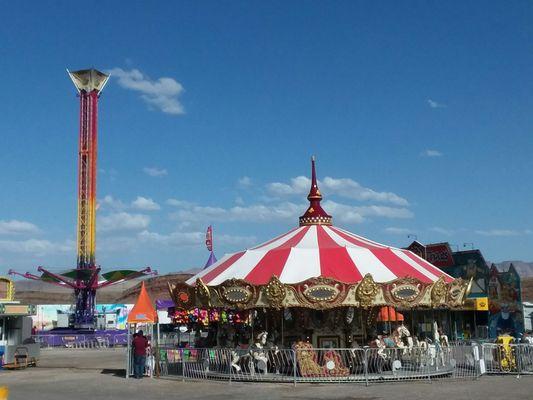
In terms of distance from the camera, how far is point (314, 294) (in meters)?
15.6

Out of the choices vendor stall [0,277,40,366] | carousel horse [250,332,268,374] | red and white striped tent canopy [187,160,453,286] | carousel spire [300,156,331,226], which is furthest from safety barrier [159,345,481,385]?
vendor stall [0,277,40,366]

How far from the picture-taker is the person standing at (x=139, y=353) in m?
16.2

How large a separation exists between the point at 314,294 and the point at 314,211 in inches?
197

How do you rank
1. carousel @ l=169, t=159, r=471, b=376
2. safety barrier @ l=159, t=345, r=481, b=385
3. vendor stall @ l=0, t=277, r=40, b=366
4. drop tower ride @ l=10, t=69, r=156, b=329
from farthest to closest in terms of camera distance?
1. drop tower ride @ l=10, t=69, r=156, b=329
2. vendor stall @ l=0, t=277, r=40, b=366
3. carousel @ l=169, t=159, r=471, b=376
4. safety barrier @ l=159, t=345, r=481, b=385

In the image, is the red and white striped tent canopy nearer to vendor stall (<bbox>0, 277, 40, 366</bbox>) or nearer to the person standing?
the person standing

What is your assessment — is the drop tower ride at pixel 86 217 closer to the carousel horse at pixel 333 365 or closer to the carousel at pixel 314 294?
the carousel at pixel 314 294

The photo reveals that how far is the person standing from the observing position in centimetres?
1620

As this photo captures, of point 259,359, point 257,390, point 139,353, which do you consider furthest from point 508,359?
point 139,353

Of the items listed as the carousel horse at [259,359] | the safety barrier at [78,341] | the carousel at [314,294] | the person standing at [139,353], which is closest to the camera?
the carousel horse at [259,359]

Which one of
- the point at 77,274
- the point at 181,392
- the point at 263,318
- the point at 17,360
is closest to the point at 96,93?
the point at 77,274

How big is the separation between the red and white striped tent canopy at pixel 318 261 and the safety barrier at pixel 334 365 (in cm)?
195

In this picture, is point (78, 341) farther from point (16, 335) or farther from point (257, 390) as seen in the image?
point (257, 390)

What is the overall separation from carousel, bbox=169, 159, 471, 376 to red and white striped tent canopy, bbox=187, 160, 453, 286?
28 mm

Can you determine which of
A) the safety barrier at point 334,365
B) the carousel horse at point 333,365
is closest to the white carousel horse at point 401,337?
the safety barrier at point 334,365
